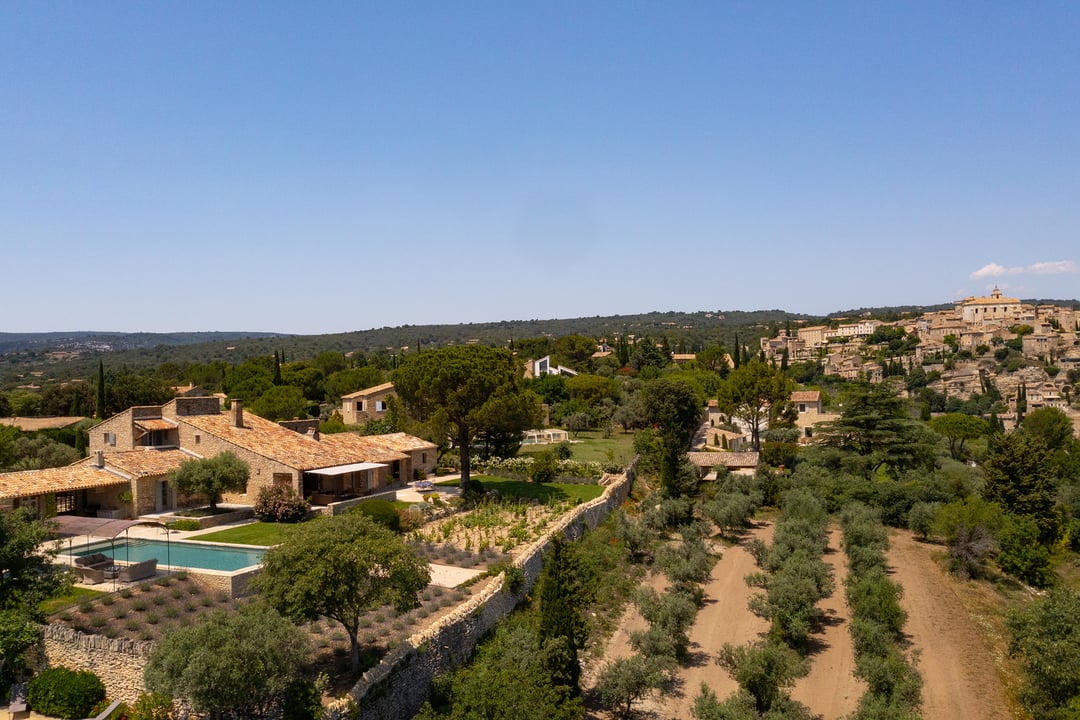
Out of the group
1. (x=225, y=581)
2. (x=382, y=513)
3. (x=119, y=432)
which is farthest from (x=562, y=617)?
(x=119, y=432)

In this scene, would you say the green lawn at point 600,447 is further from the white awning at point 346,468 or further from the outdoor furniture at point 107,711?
the outdoor furniture at point 107,711

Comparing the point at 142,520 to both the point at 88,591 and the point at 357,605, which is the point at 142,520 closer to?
the point at 88,591

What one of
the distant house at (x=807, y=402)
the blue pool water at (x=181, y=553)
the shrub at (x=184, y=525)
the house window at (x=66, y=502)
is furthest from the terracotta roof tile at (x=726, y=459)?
the house window at (x=66, y=502)

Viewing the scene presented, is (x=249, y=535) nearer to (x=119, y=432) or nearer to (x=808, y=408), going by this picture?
(x=119, y=432)

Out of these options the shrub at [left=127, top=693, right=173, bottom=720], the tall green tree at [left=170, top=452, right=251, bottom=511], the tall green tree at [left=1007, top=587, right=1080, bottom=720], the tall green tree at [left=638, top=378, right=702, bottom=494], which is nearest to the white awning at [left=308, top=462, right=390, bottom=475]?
the tall green tree at [left=170, top=452, right=251, bottom=511]

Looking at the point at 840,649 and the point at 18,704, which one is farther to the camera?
the point at 840,649
